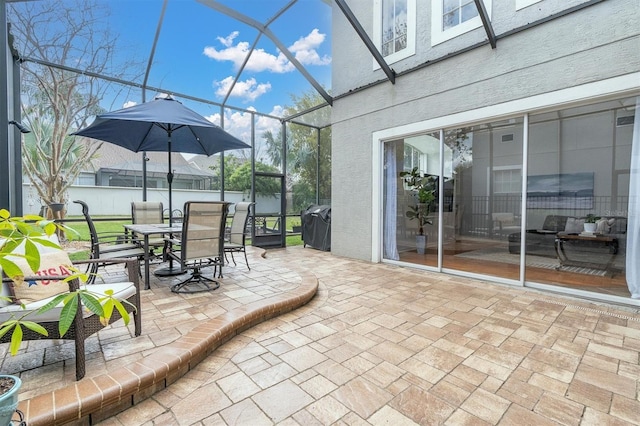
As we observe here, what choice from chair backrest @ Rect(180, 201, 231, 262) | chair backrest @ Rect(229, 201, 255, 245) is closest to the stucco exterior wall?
chair backrest @ Rect(229, 201, 255, 245)

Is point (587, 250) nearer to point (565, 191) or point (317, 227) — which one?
point (565, 191)

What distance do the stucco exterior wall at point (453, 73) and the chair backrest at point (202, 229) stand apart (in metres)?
3.08

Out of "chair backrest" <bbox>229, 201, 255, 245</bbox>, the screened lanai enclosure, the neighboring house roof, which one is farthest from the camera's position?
the neighboring house roof

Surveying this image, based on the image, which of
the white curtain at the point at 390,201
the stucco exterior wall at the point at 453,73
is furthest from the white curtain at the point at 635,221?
the white curtain at the point at 390,201

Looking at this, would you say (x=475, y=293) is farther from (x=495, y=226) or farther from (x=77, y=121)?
(x=77, y=121)

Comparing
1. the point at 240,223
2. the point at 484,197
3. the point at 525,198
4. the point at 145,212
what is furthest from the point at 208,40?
the point at 484,197

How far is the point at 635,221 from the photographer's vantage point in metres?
3.41

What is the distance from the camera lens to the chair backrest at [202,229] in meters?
3.41

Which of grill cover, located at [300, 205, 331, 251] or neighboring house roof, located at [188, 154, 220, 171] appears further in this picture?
grill cover, located at [300, 205, 331, 251]

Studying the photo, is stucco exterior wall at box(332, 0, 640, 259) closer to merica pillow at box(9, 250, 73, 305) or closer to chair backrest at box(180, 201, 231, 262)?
chair backrest at box(180, 201, 231, 262)

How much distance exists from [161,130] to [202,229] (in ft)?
8.12

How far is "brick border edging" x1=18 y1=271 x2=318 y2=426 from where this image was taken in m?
1.54

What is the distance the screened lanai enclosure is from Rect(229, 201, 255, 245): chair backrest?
2.55 metres

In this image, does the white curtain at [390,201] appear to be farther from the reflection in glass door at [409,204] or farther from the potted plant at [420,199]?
the potted plant at [420,199]
